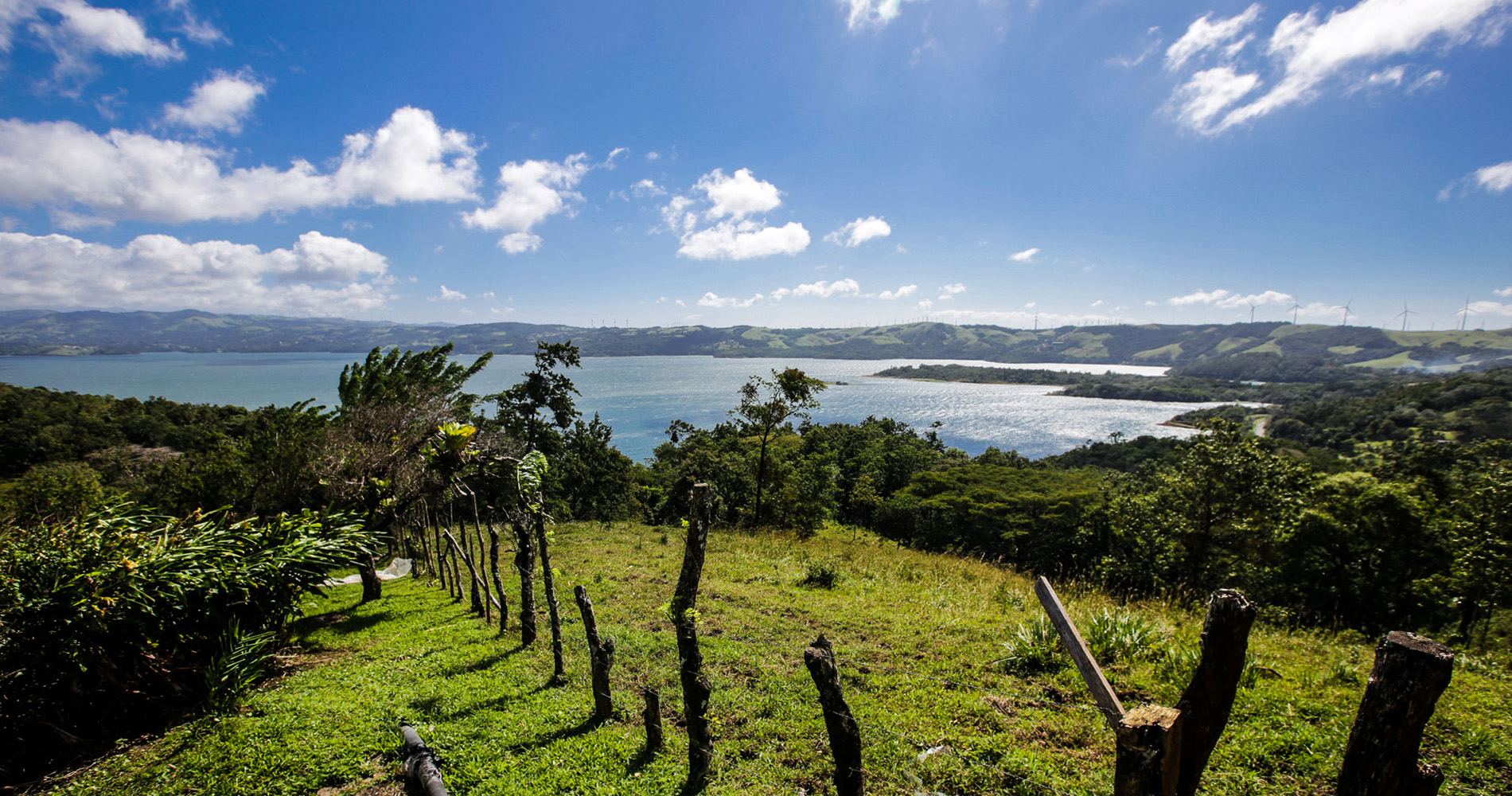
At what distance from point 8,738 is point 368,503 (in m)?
6.21

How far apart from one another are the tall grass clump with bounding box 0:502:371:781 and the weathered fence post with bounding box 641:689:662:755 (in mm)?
4534

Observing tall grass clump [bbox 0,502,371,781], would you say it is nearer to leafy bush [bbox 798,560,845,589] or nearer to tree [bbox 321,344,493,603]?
tree [bbox 321,344,493,603]

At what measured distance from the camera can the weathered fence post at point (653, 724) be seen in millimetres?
4359

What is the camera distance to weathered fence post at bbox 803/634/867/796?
309cm

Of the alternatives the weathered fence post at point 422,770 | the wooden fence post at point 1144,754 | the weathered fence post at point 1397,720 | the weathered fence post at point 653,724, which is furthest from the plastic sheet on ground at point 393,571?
the weathered fence post at point 1397,720

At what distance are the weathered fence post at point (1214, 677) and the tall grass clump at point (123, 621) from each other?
26.5 feet

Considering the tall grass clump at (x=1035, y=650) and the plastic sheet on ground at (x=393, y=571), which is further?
the plastic sheet on ground at (x=393, y=571)

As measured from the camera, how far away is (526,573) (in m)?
6.84

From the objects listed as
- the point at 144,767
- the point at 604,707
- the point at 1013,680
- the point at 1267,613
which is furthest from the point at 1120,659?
the point at 144,767

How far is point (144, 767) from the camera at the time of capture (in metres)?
4.15

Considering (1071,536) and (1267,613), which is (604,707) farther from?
(1071,536)

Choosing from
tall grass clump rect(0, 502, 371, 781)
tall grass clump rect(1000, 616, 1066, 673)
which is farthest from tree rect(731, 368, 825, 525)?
tall grass clump rect(0, 502, 371, 781)

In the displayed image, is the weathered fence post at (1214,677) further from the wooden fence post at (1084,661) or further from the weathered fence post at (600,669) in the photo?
the weathered fence post at (600,669)

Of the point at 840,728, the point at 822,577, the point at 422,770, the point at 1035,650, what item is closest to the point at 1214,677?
the point at 840,728
